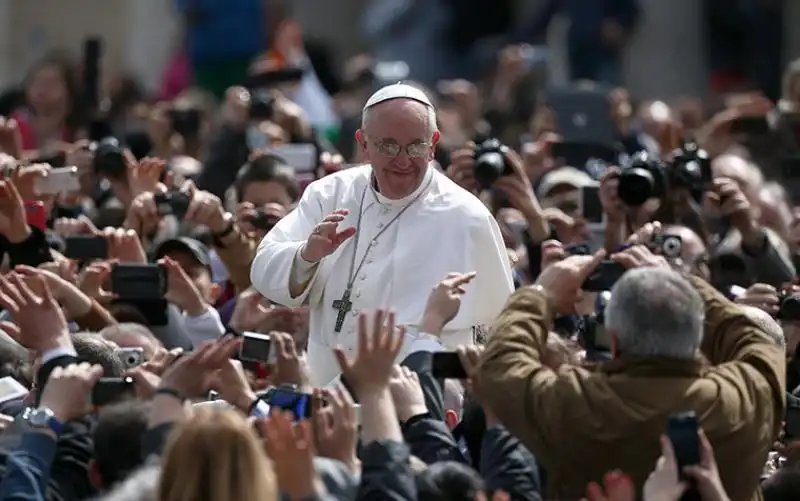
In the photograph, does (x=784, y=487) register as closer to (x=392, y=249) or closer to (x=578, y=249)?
(x=392, y=249)

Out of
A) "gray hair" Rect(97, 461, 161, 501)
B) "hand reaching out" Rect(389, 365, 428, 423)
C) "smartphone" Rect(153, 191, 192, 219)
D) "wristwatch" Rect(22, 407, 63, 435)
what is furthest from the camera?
"smartphone" Rect(153, 191, 192, 219)

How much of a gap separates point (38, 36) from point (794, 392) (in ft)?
52.5

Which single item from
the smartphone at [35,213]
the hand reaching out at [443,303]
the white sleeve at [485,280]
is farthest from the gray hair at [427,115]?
the smartphone at [35,213]

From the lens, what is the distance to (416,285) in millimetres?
8359

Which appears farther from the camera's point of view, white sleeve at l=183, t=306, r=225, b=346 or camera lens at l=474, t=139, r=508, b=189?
camera lens at l=474, t=139, r=508, b=189

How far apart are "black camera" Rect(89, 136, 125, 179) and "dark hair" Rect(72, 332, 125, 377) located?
308 cm

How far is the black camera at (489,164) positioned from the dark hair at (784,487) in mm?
2802

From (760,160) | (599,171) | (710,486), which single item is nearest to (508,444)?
(710,486)

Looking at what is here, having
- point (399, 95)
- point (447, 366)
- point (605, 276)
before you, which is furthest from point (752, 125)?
point (447, 366)

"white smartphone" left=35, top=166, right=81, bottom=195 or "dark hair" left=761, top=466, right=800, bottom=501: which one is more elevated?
"white smartphone" left=35, top=166, right=81, bottom=195

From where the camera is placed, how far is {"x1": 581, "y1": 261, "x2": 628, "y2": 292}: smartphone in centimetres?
784

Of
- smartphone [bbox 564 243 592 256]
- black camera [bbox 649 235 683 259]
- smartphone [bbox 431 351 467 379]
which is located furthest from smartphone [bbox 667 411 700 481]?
smartphone [bbox 564 243 592 256]

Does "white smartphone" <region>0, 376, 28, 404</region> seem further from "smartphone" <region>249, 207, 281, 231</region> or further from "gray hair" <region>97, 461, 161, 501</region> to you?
"smartphone" <region>249, 207, 281, 231</region>

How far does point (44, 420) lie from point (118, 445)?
0.78ft
